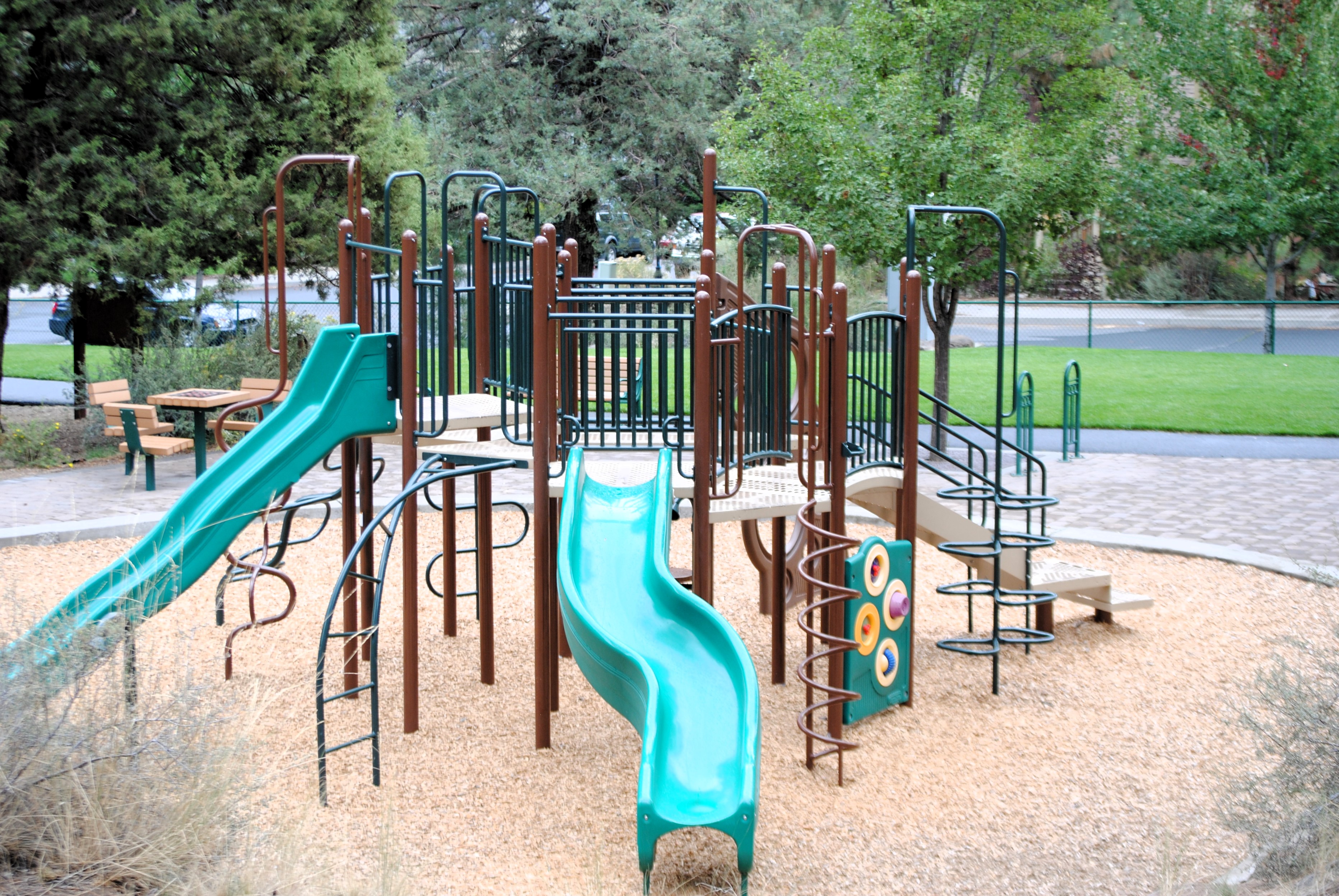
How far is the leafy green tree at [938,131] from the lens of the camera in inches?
437

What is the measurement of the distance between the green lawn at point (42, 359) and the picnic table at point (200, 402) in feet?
28.5

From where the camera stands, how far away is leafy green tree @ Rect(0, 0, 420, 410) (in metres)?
12.8

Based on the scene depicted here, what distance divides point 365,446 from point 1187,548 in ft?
20.2

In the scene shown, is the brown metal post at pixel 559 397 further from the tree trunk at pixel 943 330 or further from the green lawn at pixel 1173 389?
the green lawn at pixel 1173 389

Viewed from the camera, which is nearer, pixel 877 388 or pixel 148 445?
pixel 877 388

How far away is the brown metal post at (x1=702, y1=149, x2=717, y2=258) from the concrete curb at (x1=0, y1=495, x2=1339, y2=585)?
3.37m

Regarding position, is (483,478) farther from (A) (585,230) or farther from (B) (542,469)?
(A) (585,230)

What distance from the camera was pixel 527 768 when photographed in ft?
17.7

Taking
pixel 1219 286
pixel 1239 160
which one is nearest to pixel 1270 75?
pixel 1239 160

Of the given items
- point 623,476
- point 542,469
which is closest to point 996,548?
point 623,476

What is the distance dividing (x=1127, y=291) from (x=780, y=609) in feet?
98.7

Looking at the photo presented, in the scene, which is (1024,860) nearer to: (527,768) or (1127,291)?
(527,768)

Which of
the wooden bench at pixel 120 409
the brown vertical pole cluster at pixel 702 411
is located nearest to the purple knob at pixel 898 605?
the brown vertical pole cluster at pixel 702 411

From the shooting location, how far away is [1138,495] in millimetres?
11383
